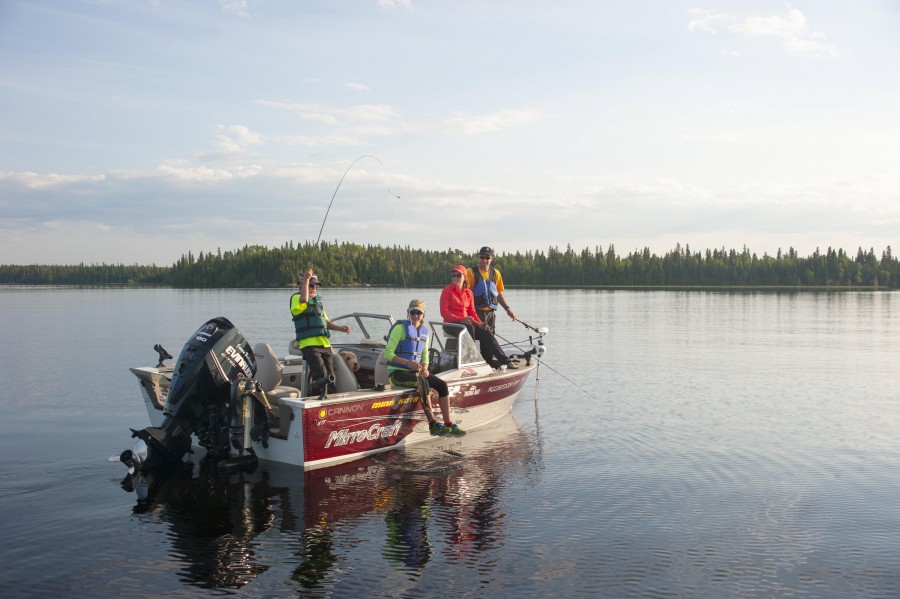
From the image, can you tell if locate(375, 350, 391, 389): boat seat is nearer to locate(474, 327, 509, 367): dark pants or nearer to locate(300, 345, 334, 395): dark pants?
locate(300, 345, 334, 395): dark pants

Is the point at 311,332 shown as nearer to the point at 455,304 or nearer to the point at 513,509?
the point at 455,304

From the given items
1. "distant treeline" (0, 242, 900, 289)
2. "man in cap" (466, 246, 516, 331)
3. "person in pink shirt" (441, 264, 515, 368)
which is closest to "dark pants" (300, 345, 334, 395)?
"person in pink shirt" (441, 264, 515, 368)

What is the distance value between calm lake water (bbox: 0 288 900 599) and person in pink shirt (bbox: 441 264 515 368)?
62.9 inches

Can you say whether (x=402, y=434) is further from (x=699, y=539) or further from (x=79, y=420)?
(x=79, y=420)

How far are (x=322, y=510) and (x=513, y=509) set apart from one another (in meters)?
2.10

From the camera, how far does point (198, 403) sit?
31.1ft

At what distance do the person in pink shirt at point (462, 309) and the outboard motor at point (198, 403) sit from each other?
401 cm

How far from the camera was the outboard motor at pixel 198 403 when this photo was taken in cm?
927

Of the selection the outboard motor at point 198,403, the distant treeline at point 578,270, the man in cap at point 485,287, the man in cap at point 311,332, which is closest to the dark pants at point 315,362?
the man in cap at point 311,332

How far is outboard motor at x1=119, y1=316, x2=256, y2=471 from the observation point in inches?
365

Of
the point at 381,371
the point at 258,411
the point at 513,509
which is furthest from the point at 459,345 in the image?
the point at 513,509

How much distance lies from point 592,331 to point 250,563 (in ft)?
96.8

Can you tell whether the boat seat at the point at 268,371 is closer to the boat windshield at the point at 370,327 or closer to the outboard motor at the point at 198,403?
the outboard motor at the point at 198,403

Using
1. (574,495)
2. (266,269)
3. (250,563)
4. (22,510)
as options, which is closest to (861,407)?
(574,495)
